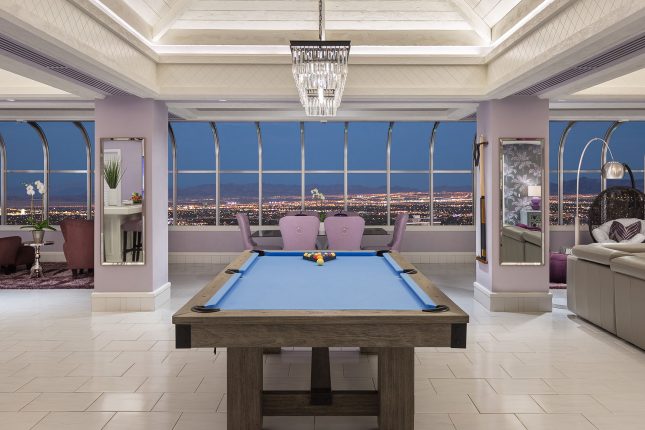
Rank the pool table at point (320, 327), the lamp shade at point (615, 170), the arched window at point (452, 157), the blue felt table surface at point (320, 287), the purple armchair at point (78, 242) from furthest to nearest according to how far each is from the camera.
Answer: the arched window at point (452, 157), the purple armchair at point (78, 242), the lamp shade at point (615, 170), the blue felt table surface at point (320, 287), the pool table at point (320, 327)

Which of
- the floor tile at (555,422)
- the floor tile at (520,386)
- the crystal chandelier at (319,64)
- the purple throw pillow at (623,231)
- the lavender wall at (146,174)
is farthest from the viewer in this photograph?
the purple throw pillow at (623,231)

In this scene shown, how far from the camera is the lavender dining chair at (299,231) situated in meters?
7.08

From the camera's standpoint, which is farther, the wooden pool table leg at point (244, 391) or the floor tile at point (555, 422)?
the floor tile at point (555, 422)

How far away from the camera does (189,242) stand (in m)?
10.6

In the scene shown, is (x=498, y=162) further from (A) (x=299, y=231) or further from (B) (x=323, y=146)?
(B) (x=323, y=146)

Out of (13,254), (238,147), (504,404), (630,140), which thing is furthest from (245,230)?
(630,140)

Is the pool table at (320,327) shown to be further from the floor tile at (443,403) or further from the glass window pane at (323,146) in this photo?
the glass window pane at (323,146)

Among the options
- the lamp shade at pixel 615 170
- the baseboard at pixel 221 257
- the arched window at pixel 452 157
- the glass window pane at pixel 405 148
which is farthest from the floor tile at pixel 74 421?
the glass window pane at pixel 405 148

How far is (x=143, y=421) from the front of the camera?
321cm

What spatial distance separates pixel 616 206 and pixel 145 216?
8.07 meters

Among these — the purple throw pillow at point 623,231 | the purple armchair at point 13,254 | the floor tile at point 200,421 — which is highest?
the purple throw pillow at point 623,231

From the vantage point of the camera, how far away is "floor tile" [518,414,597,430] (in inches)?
122

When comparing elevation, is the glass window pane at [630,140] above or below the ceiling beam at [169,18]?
above

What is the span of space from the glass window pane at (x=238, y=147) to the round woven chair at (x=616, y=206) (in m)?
19.2
